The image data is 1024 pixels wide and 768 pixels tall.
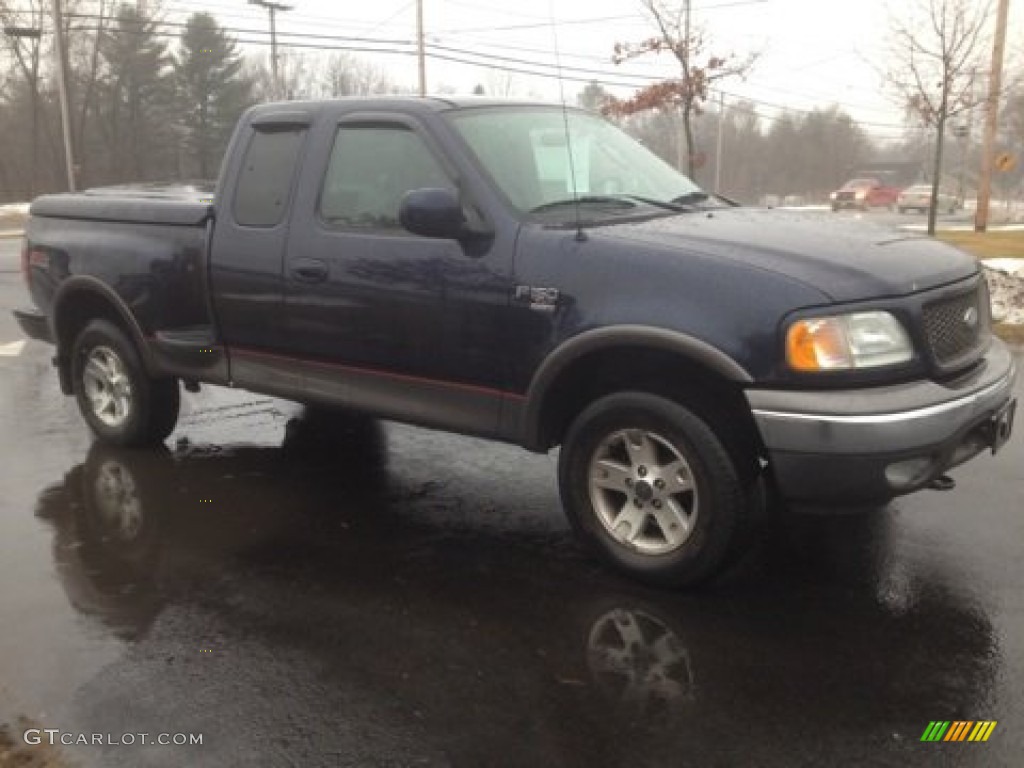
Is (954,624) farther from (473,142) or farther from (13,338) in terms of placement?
(13,338)

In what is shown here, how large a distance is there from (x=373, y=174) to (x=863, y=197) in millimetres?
46134

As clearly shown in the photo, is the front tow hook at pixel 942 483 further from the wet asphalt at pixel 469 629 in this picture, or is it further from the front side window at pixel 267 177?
the front side window at pixel 267 177

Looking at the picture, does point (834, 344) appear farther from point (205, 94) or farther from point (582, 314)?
point (205, 94)

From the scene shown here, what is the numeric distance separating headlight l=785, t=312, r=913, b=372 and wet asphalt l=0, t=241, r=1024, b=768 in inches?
39.2

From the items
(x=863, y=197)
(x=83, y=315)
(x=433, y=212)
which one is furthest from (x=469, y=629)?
(x=863, y=197)

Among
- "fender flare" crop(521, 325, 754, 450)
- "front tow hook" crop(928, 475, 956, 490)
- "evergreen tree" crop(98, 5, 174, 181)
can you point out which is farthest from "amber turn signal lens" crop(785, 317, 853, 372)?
"evergreen tree" crop(98, 5, 174, 181)

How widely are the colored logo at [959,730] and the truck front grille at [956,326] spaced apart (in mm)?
1329

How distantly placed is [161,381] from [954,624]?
4503 mm

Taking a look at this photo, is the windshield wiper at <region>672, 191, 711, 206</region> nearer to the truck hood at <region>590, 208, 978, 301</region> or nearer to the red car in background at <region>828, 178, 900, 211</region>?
the truck hood at <region>590, 208, 978, 301</region>

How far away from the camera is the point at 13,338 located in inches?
401

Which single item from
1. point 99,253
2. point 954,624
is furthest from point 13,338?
point 954,624

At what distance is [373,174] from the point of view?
4.61 metres

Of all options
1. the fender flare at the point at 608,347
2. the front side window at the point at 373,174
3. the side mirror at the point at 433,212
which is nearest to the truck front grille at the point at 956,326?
the fender flare at the point at 608,347

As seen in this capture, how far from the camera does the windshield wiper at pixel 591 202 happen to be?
167 inches
